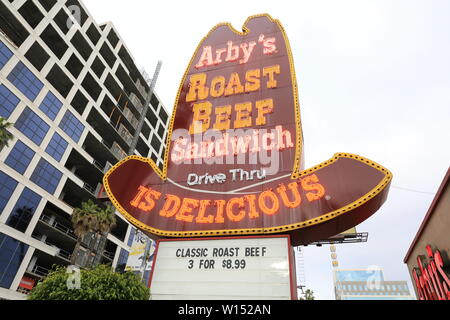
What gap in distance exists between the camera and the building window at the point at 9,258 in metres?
33.5

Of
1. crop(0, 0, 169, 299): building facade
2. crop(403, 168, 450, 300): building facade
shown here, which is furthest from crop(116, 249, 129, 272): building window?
crop(403, 168, 450, 300): building facade

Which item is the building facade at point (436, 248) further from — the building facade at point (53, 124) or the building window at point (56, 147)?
the building window at point (56, 147)

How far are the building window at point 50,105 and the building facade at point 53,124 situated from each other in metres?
0.13

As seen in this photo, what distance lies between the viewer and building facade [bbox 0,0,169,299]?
3578 cm

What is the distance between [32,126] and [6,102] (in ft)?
13.4

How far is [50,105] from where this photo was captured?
138 feet

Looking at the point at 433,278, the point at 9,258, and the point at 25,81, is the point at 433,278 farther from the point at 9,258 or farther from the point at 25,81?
the point at 25,81

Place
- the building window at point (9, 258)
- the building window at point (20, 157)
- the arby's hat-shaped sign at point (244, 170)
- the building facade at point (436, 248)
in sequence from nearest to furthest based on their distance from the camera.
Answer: the building facade at point (436, 248) < the arby's hat-shaped sign at point (244, 170) < the building window at point (9, 258) < the building window at point (20, 157)

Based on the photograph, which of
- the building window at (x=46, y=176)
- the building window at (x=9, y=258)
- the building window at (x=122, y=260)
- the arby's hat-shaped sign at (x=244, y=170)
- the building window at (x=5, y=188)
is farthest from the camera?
the building window at (x=122, y=260)

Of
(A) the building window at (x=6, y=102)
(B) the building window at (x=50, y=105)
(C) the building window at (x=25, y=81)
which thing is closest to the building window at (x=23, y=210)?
(A) the building window at (x=6, y=102)

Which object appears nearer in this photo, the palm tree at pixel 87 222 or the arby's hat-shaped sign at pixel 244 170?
the arby's hat-shaped sign at pixel 244 170

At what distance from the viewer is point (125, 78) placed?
61.0 metres
